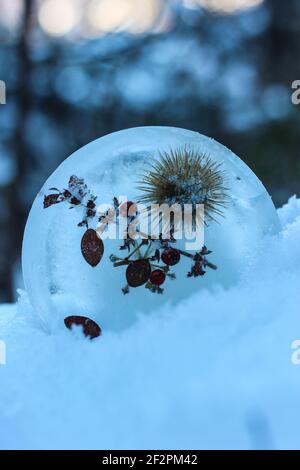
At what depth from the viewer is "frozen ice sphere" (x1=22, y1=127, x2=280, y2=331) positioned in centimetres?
53

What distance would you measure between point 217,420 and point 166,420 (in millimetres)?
35

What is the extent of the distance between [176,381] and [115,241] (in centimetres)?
16

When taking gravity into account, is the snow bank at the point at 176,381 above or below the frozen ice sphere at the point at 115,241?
below

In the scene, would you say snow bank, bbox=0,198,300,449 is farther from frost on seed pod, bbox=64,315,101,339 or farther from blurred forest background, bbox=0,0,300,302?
blurred forest background, bbox=0,0,300,302

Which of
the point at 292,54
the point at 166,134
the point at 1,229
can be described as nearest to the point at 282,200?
the point at 292,54

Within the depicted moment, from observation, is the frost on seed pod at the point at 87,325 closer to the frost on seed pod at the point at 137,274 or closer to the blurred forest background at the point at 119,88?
the frost on seed pod at the point at 137,274

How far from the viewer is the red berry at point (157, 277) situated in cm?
53

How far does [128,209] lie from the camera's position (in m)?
0.53

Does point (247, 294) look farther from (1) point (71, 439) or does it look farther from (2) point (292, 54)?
(2) point (292, 54)

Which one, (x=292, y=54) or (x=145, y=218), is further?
(x=292, y=54)

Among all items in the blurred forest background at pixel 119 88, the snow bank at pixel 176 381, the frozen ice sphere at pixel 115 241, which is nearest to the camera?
the snow bank at pixel 176 381

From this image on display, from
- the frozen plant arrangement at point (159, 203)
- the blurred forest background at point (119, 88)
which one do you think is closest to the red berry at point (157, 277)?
the frozen plant arrangement at point (159, 203)

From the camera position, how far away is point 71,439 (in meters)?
0.40

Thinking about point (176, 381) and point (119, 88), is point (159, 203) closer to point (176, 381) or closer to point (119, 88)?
point (176, 381)
